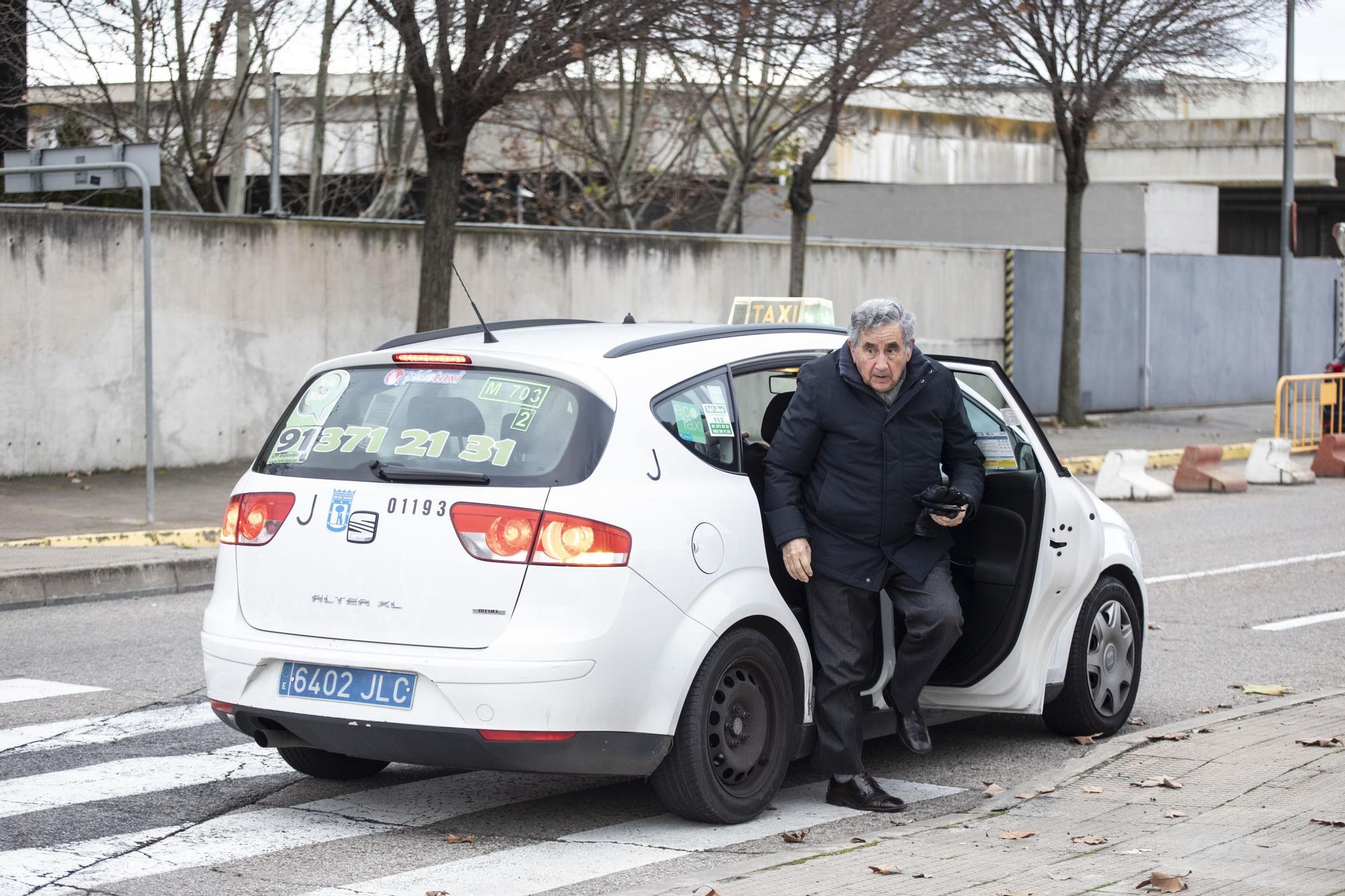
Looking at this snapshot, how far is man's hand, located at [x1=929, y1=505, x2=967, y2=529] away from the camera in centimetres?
567

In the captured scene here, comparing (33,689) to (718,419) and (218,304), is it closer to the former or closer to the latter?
(718,419)

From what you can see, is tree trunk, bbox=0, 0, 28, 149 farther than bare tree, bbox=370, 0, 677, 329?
Yes

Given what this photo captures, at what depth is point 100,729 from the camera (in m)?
7.16

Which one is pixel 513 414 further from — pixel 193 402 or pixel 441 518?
pixel 193 402

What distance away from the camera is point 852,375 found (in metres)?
5.68

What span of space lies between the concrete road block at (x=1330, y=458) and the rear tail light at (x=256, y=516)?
17.4 meters

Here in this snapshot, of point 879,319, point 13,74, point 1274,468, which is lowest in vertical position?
point 1274,468

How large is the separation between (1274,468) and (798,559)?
15402 millimetres

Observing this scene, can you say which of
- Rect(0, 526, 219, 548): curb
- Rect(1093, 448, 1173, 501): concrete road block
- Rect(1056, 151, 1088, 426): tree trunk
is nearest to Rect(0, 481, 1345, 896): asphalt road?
Rect(0, 526, 219, 548): curb

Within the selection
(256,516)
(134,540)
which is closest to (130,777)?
(256,516)

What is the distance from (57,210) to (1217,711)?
13.0 metres

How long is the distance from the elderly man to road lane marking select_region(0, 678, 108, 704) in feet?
12.8

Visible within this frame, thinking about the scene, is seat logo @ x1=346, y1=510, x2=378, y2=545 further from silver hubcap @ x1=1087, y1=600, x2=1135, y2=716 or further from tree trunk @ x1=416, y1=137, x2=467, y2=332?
tree trunk @ x1=416, y1=137, x2=467, y2=332

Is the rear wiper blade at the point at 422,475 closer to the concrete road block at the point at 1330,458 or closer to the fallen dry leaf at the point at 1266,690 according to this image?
the fallen dry leaf at the point at 1266,690
